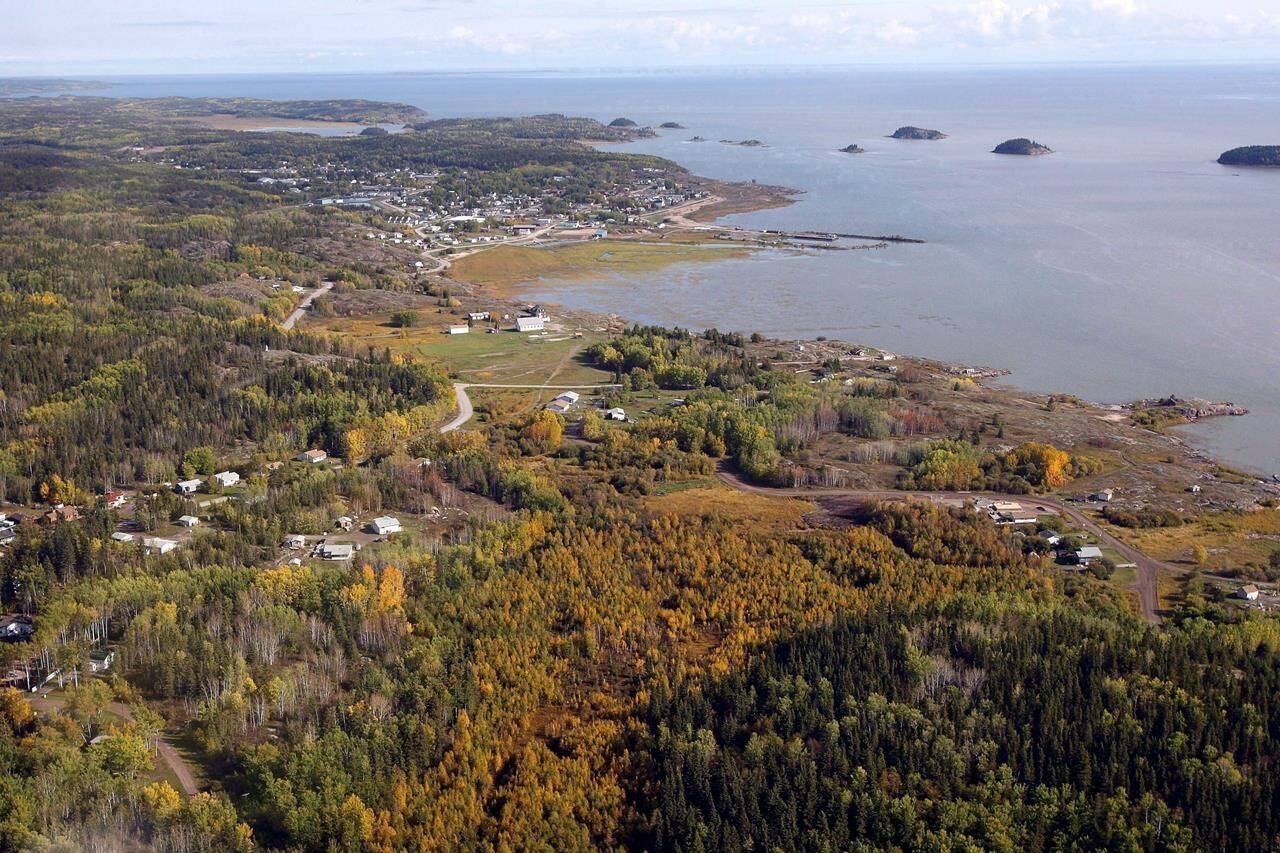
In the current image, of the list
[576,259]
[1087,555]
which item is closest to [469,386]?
[1087,555]

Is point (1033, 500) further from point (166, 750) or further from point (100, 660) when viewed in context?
point (100, 660)

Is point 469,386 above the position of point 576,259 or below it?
below

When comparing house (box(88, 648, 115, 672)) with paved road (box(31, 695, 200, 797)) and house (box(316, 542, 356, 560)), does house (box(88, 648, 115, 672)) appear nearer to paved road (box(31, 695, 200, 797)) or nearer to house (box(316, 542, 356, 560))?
paved road (box(31, 695, 200, 797))

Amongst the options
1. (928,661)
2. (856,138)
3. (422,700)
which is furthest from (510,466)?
(856,138)

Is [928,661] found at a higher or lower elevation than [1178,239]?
lower

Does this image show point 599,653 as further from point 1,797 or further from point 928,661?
point 1,797

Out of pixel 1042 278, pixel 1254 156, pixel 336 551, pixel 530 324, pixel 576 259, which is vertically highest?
pixel 1254 156

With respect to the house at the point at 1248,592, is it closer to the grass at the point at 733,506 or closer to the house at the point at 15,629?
the grass at the point at 733,506
